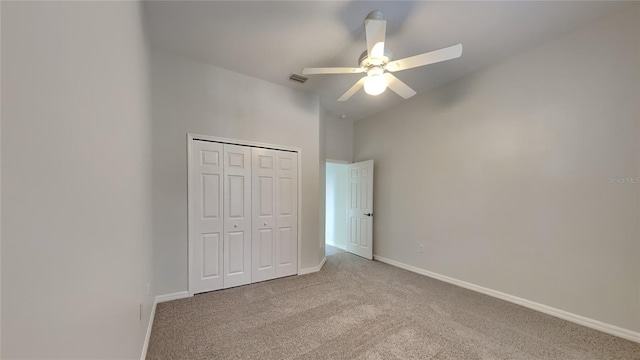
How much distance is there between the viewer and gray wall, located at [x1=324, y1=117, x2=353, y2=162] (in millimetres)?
4820

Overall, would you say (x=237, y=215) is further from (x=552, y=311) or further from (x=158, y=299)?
(x=552, y=311)

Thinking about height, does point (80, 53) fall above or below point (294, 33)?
below

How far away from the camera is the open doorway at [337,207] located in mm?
5434

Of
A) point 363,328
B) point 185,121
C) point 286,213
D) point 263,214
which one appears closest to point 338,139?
point 286,213

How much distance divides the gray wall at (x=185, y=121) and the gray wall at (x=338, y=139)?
3.74 ft

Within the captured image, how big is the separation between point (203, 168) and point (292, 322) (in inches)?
83.5

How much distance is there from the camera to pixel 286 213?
3.65 m

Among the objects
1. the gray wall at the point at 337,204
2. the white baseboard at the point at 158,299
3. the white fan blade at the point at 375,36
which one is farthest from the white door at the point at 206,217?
the gray wall at the point at 337,204

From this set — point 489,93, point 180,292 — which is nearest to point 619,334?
point 489,93

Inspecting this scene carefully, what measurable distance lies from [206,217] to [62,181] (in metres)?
2.54

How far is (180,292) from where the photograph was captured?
2846mm

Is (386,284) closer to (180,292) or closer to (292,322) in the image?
(292,322)

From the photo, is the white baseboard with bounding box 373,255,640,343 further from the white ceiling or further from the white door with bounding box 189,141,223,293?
the white door with bounding box 189,141,223,293

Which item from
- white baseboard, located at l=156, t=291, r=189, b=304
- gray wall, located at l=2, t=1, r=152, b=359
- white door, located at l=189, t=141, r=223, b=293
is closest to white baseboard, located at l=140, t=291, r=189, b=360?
white baseboard, located at l=156, t=291, r=189, b=304
